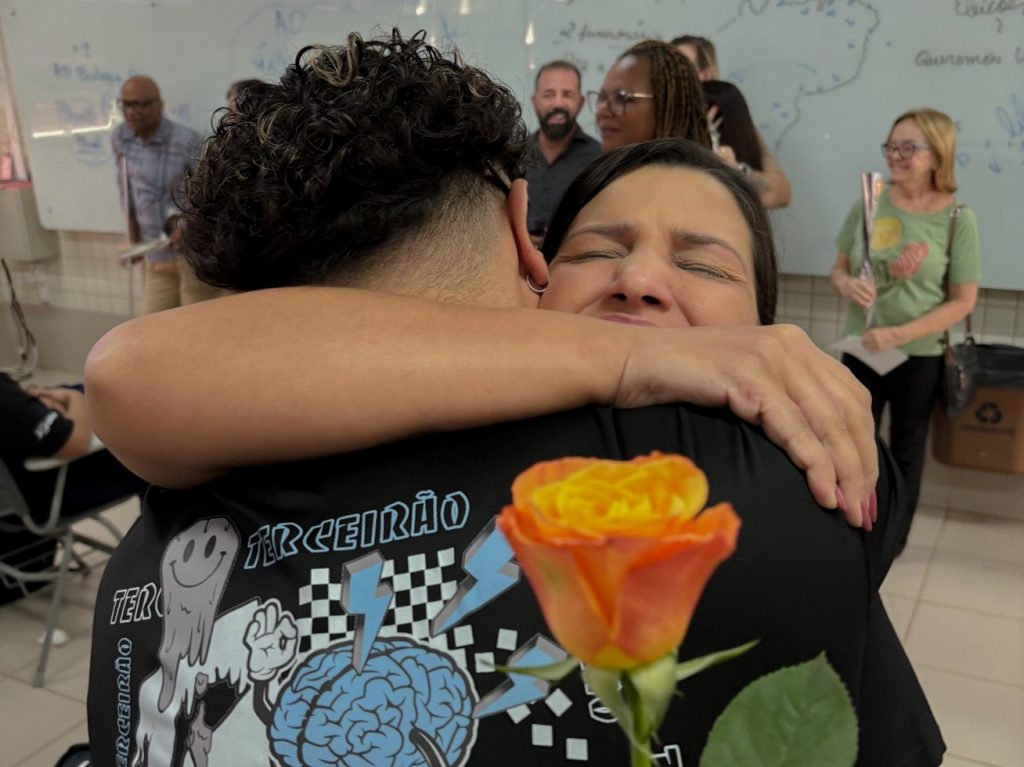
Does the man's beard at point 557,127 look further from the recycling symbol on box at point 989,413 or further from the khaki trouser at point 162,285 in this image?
the khaki trouser at point 162,285

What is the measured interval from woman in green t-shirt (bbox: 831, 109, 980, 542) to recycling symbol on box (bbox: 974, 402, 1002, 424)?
0.29m

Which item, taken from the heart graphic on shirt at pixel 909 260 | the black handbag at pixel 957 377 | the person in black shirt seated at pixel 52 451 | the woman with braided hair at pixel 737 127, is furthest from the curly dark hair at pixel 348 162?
the black handbag at pixel 957 377

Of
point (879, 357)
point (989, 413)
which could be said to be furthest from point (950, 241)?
point (989, 413)

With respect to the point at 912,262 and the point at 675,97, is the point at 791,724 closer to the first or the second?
the point at 675,97

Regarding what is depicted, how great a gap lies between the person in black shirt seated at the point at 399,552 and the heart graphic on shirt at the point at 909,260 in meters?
2.68

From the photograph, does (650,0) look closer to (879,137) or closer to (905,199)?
(879,137)

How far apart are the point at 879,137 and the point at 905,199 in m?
0.37

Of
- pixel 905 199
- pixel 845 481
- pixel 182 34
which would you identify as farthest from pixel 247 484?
pixel 182 34

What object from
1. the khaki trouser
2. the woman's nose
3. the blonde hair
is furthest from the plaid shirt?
the woman's nose

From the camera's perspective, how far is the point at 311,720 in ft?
2.14

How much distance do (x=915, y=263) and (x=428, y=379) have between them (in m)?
2.94

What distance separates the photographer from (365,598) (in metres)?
0.66

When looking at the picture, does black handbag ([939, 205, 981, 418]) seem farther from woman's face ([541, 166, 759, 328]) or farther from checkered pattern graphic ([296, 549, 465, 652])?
checkered pattern graphic ([296, 549, 465, 652])

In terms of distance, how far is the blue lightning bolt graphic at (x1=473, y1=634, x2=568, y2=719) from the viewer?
0.63 meters
